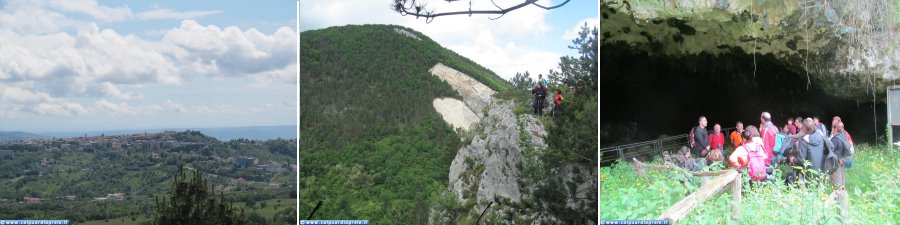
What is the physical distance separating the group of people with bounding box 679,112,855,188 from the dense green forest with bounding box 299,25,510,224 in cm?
182

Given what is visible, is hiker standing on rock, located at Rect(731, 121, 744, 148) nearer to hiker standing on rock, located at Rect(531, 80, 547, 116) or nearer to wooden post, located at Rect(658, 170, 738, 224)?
wooden post, located at Rect(658, 170, 738, 224)

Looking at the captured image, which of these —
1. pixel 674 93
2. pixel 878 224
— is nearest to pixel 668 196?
pixel 674 93

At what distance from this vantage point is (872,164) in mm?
7191

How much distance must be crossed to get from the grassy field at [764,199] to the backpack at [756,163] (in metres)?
0.09

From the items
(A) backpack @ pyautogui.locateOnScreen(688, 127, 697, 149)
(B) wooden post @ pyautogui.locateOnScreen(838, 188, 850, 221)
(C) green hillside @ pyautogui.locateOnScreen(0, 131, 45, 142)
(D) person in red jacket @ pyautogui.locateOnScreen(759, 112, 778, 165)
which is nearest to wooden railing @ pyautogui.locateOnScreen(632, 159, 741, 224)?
(A) backpack @ pyautogui.locateOnScreen(688, 127, 697, 149)

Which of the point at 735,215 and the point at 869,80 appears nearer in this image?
the point at 735,215

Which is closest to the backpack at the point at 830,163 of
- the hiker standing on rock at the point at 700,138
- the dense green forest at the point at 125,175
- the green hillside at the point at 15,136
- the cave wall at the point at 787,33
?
the cave wall at the point at 787,33

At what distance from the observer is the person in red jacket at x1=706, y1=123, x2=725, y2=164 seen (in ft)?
23.1

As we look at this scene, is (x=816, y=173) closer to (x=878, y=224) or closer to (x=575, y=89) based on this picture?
(x=878, y=224)

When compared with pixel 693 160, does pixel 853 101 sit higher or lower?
higher

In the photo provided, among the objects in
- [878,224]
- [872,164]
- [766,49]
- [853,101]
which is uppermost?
[766,49]

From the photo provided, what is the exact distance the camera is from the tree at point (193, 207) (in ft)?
22.1

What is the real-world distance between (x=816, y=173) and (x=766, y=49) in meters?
1.14

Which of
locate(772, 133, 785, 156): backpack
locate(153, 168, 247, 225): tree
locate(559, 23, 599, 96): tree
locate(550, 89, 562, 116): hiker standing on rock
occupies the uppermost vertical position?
locate(559, 23, 599, 96): tree
